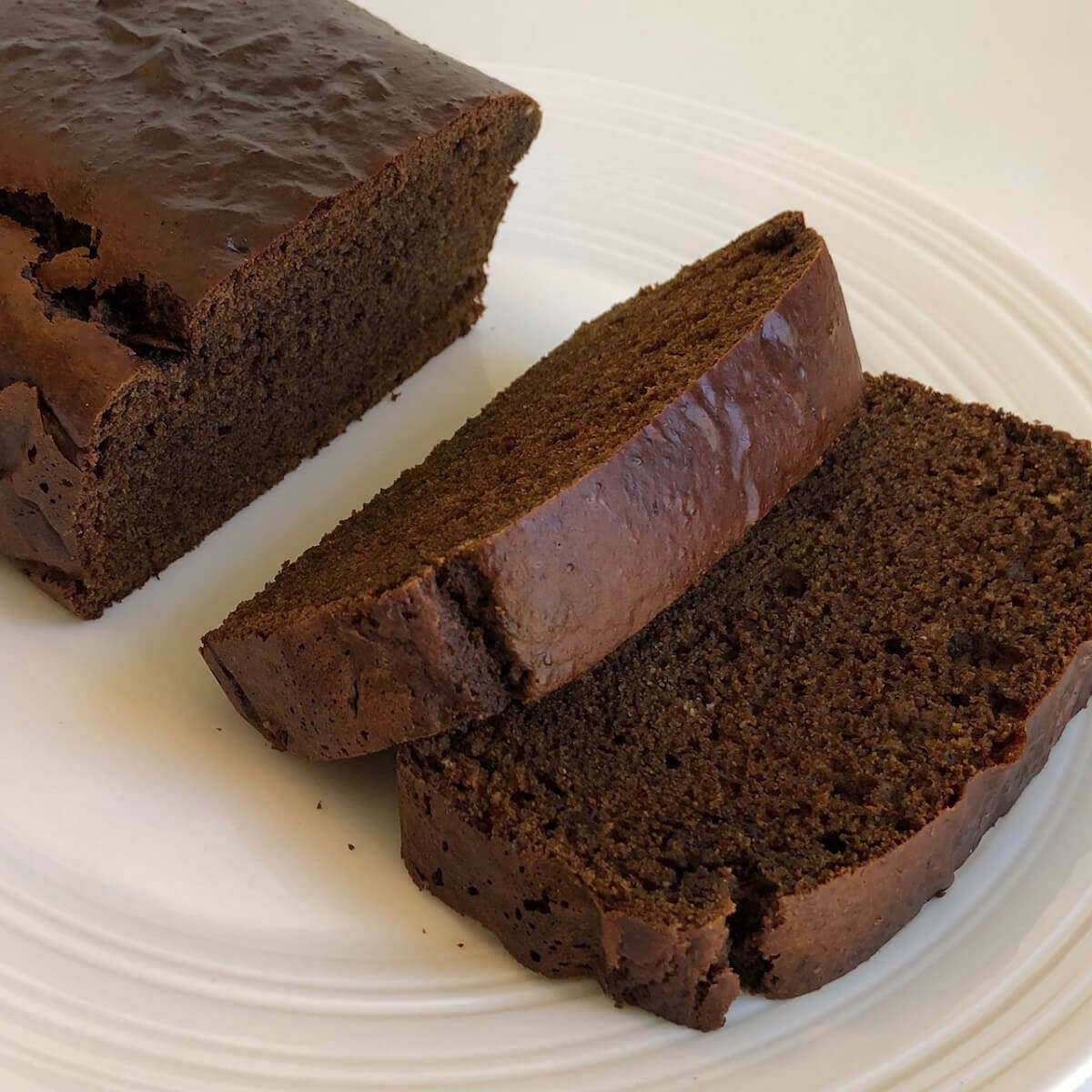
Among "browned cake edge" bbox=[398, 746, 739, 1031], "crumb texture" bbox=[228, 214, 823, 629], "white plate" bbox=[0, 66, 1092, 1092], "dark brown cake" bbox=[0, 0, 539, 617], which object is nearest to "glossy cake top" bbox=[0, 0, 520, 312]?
"dark brown cake" bbox=[0, 0, 539, 617]

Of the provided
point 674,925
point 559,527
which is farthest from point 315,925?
point 559,527

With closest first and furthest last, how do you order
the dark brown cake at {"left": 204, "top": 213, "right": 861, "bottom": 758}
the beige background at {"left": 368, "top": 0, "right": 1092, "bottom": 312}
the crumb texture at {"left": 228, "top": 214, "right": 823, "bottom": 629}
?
the dark brown cake at {"left": 204, "top": 213, "right": 861, "bottom": 758}, the crumb texture at {"left": 228, "top": 214, "right": 823, "bottom": 629}, the beige background at {"left": 368, "top": 0, "right": 1092, "bottom": 312}

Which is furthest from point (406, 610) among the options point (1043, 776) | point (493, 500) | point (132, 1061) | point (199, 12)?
point (199, 12)

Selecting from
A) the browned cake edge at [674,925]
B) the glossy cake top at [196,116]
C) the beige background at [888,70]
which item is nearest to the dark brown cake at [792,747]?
the browned cake edge at [674,925]

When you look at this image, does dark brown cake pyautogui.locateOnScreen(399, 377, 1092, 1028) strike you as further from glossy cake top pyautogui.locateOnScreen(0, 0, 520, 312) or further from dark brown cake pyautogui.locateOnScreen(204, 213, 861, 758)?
glossy cake top pyautogui.locateOnScreen(0, 0, 520, 312)

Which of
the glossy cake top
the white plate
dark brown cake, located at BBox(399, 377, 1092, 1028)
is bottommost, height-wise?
the white plate

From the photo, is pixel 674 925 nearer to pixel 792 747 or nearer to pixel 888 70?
pixel 792 747
